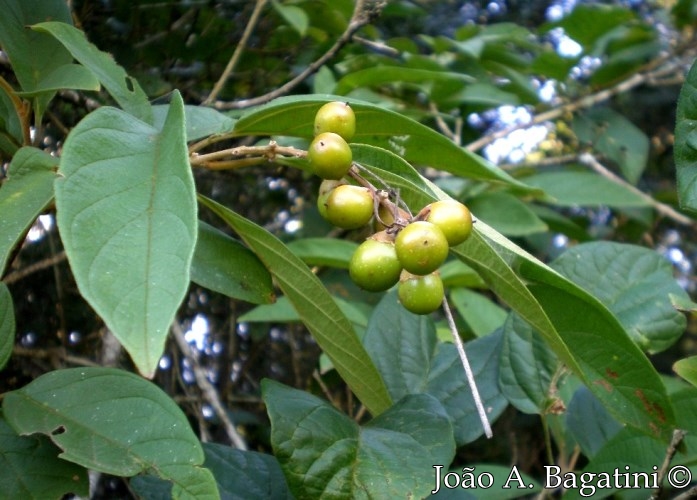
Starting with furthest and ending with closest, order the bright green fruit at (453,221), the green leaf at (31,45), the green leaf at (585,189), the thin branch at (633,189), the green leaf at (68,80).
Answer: the thin branch at (633,189), the green leaf at (585,189), the green leaf at (31,45), the green leaf at (68,80), the bright green fruit at (453,221)

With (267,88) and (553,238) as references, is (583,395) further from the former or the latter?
(553,238)

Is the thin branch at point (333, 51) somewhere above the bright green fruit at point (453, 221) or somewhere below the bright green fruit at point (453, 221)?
below

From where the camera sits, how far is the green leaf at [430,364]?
4.20ft

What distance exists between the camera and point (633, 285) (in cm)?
139

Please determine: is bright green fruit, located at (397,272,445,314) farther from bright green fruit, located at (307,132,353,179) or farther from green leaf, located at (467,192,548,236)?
green leaf, located at (467,192,548,236)

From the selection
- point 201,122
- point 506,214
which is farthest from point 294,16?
point 201,122

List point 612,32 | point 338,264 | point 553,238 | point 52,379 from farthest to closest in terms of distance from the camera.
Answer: point 553,238 < point 612,32 < point 338,264 < point 52,379

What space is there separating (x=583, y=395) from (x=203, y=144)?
0.85 metres

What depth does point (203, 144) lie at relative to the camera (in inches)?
42.0

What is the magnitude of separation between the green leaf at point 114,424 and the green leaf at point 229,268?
21 centimetres

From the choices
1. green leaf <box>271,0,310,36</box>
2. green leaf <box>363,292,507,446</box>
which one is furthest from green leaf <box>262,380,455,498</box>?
green leaf <box>271,0,310,36</box>

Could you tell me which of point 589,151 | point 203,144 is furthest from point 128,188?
point 589,151

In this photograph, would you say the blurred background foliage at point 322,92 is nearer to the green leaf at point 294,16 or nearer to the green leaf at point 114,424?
the green leaf at point 294,16

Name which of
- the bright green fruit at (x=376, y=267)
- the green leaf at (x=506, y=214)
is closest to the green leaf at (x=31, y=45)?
the bright green fruit at (x=376, y=267)
